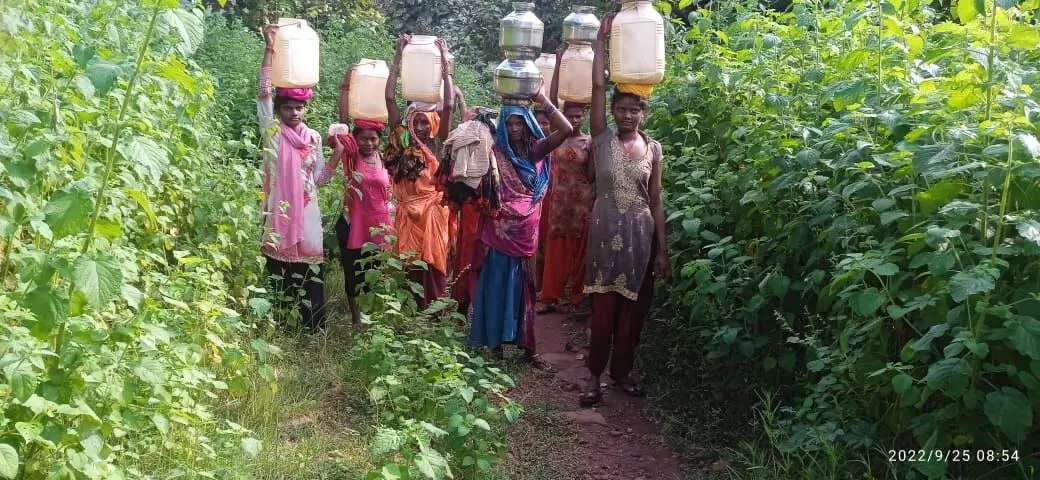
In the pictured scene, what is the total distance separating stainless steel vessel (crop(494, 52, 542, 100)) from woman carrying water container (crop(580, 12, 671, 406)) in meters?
0.48

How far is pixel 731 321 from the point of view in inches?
191

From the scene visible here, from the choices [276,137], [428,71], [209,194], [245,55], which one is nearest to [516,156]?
[428,71]

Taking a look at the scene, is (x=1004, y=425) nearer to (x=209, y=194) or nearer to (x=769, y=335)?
(x=769, y=335)

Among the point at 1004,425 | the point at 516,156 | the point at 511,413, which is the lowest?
the point at 511,413

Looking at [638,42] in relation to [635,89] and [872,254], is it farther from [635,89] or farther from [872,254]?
[872,254]

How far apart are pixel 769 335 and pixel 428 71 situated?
9.46ft

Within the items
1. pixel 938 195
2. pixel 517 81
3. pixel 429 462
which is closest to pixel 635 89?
pixel 517 81

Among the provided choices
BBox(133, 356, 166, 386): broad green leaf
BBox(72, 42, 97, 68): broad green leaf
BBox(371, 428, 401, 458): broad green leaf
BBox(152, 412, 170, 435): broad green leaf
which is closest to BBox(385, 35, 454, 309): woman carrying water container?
BBox(371, 428, 401, 458): broad green leaf

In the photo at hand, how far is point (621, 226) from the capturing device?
5523mm

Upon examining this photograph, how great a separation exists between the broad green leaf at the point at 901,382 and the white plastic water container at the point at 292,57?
3.97 m

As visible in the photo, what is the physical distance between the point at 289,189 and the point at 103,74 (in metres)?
3.33

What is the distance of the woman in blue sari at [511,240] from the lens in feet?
19.9

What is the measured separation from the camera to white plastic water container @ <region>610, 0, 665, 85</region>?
5.35m

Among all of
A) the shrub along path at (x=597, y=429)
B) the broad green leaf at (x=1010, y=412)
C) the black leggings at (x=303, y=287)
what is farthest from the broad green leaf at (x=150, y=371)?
the black leggings at (x=303, y=287)
